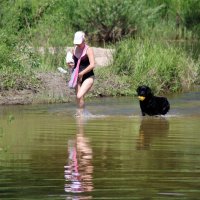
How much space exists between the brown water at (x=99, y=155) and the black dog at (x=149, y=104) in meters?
0.19

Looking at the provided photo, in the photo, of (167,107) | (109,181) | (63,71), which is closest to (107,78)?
(63,71)

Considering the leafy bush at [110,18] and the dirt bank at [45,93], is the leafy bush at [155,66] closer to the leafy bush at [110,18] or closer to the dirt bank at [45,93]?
the dirt bank at [45,93]

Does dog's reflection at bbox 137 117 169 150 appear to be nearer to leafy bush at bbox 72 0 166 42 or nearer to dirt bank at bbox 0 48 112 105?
dirt bank at bbox 0 48 112 105

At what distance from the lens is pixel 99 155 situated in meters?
11.2

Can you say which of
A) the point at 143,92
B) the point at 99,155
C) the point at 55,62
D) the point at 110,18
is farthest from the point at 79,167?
the point at 110,18

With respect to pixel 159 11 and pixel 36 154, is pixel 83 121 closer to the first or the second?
pixel 36 154

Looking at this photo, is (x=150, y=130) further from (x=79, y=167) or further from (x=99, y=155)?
(x=79, y=167)

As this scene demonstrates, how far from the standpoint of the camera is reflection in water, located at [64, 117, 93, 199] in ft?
29.5

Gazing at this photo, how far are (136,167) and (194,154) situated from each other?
4.52 feet

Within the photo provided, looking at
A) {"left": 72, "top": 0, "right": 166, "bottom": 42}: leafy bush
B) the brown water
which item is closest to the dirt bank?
the brown water

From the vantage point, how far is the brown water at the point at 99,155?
8836 mm

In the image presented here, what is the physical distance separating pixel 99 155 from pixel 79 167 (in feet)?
3.32

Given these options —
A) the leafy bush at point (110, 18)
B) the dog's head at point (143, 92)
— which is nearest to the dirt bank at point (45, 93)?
the dog's head at point (143, 92)

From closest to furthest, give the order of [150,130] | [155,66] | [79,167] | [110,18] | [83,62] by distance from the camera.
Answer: [79,167]
[150,130]
[83,62]
[155,66]
[110,18]
